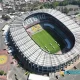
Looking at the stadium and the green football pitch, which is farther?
the green football pitch

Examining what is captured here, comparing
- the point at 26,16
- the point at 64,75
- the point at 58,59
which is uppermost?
the point at 26,16

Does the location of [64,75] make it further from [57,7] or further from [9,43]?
[57,7]

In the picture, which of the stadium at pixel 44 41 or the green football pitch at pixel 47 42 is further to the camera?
the green football pitch at pixel 47 42

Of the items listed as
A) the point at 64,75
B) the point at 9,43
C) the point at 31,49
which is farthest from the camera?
the point at 9,43

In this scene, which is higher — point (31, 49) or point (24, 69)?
point (31, 49)

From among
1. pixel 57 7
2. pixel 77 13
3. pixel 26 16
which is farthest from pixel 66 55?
pixel 57 7
